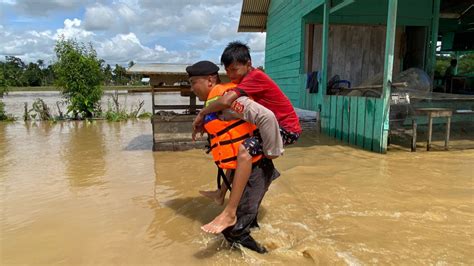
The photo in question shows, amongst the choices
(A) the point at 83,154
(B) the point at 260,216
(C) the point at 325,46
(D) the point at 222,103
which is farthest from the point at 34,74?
(D) the point at 222,103

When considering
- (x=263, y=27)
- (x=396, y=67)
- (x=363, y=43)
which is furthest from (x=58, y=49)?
(x=396, y=67)

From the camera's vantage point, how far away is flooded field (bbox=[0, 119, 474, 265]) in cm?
303

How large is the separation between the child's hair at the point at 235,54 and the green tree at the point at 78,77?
12.9m

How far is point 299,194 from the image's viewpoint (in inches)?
179

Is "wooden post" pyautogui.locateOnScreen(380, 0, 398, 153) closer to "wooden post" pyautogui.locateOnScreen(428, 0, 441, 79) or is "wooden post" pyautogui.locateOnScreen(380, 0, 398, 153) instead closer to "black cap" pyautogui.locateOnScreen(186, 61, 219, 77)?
"wooden post" pyautogui.locateOnScreen(428, 0, 441, 79)

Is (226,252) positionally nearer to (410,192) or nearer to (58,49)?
(410,192)

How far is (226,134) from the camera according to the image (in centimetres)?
290

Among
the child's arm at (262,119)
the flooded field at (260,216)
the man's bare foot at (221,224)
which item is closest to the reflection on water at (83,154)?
the flooded field at (260,216)

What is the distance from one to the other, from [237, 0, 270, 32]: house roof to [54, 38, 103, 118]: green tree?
247 inches

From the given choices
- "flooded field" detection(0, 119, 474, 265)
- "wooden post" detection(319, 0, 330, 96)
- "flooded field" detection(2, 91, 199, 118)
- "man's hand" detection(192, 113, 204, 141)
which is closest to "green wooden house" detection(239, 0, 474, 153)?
"wooden post" detection(319, 0, 330, 96)

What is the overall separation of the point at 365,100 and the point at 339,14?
4.22 m

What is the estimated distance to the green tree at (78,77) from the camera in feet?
46.5

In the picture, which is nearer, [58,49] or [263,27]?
[58,49]

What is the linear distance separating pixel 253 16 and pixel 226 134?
13.3m
